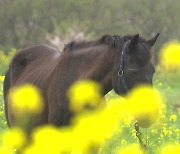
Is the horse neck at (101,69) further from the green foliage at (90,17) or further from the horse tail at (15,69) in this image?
the green foliage at (90,17)

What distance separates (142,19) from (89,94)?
950 inches

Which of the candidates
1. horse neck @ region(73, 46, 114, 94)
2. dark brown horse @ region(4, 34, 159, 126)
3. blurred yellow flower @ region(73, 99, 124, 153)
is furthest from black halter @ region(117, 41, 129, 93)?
blurred yellow flower @ region(73, 99, 124, 153)

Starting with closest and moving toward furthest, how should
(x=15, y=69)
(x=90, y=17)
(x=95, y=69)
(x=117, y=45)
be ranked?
(x=117, y=45) → (x=95, y=69) → (x=15, y=69) → (x=90, y=17)

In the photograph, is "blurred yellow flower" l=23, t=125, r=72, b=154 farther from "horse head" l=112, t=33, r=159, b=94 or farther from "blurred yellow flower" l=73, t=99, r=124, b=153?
"horse head" l=112, t=33, r=159, b=94

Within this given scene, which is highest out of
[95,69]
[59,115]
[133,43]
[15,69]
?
[133,43]

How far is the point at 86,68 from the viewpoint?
4867 millimetres

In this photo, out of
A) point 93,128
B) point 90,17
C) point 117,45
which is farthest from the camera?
point 90,17

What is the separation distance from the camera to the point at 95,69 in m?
4.77

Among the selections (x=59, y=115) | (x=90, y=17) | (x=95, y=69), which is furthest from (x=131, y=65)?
(x=90, y=17)

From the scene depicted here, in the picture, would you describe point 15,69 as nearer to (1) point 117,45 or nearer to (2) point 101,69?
(2) point 101,69

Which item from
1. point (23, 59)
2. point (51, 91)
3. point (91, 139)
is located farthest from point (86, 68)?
point (91, 139)

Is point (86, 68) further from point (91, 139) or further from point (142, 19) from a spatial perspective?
point (142, 19)

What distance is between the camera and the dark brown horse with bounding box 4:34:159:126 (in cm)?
446

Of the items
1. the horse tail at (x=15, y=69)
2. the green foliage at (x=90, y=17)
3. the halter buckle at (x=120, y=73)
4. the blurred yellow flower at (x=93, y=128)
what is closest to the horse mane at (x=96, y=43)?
the halter buckle at (x=120, y=73)
